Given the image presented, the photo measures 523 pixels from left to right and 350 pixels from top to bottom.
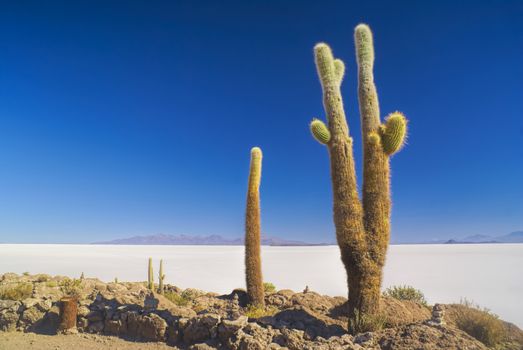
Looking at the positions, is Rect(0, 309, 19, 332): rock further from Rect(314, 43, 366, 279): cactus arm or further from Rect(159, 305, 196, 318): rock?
Rect(314, 43, 366, 279): cactus arm

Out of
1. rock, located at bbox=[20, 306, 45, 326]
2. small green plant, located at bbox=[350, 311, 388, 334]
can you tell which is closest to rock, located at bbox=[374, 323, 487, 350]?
small green plant, located at bbox=[350, 311, 388, 334]

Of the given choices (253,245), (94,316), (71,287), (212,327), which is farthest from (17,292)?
(212,327)

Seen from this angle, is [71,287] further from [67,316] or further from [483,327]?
[483,327]

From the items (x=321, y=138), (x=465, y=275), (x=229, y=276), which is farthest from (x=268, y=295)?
(x=465, y=275)

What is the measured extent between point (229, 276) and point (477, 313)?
18.9 metres

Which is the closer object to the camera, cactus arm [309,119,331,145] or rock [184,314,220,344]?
rock [184,314,220,344]

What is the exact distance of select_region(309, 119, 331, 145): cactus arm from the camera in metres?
9.27

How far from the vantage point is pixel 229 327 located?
27.0 feet

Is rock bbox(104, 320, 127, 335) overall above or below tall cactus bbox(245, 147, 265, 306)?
below

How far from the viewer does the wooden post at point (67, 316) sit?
10031 mm

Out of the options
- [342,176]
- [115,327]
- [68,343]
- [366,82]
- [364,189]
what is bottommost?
[68,343]

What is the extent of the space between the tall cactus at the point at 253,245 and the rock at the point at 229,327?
462 cm

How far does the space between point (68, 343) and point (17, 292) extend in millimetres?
4429

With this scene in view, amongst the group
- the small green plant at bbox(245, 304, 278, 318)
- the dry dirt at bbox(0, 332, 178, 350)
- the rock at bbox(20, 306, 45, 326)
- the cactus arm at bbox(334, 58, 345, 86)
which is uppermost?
the cactus arm at bbox(334, 58, 345, 86)
